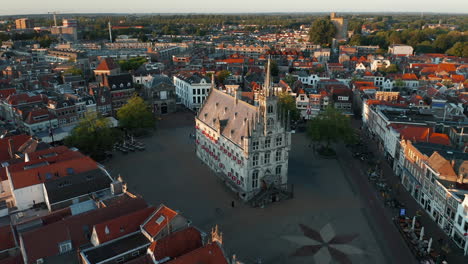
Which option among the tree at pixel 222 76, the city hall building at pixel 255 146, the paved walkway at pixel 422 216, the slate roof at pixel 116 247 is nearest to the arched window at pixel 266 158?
the city hall building at pixel 255 146

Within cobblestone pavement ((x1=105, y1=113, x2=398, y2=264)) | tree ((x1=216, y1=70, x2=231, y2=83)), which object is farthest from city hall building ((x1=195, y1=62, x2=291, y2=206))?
tree ((x1=216, y1=70, x2=231, y2=83))

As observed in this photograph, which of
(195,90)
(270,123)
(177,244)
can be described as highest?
(270,123)

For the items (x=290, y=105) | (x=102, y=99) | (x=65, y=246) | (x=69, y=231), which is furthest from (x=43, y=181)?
(x=290, y=105)

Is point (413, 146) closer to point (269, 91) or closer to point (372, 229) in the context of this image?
point (372, 229)

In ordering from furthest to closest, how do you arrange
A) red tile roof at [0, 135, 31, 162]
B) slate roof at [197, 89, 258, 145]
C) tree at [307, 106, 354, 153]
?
tree at [307, 106, 354, 153], red tile roof at [0, 135, 31, 162], slate roof at [197, 89, 258, 145]

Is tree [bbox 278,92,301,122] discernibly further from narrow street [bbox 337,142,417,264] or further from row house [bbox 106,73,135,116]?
row house [bbox 106,73,135,116]

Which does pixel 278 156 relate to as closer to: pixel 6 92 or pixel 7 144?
pixel 7 144
